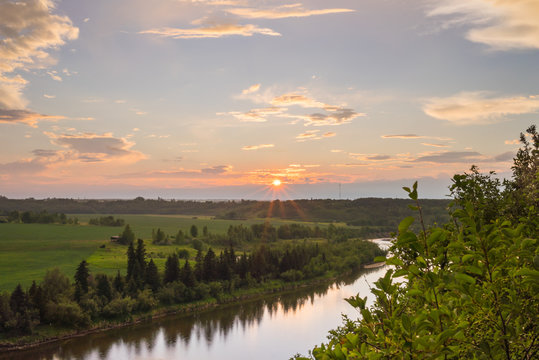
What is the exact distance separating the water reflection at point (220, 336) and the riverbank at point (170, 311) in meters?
1.54

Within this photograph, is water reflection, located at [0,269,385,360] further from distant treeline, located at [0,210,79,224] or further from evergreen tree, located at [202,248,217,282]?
distant treeline, located at [0,210,79,224]

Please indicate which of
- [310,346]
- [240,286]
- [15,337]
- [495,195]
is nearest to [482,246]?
[495,195]

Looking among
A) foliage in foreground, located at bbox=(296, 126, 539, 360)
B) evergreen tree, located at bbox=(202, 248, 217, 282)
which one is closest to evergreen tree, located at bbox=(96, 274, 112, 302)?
evergreen tree, located at bbox=(202, 248, 217, 282)

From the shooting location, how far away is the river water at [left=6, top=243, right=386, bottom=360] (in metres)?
46.8

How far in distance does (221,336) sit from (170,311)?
50.1ft

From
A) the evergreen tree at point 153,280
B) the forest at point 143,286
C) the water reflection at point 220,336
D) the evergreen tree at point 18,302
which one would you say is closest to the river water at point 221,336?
the water reflection at point 220,336

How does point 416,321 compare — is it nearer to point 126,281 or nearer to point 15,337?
point 15,337

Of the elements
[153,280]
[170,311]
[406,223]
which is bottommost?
[170,311]

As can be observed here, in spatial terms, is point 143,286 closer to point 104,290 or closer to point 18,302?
point 104,290

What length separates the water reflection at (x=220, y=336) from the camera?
4694 cm

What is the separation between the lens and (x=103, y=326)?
56156 mm

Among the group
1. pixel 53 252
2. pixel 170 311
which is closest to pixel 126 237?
pixel 53 252

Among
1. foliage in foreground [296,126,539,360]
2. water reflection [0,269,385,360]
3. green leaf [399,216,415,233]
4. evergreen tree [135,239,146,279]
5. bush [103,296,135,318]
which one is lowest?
water reflection [0,269,385,360]

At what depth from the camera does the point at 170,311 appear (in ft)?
213
